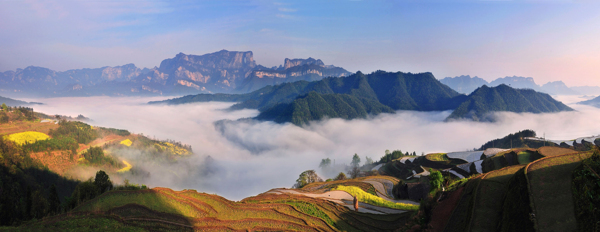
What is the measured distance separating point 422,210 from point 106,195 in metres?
39.1

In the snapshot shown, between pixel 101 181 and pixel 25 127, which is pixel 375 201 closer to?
pixel 101 181

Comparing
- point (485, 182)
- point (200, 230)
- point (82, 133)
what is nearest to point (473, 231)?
point (485, 182)

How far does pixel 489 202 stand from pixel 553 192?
4945mm

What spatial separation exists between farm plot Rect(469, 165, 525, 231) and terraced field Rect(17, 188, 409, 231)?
13.5 metres

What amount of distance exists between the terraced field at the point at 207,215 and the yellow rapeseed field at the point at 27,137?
18848 centimetres

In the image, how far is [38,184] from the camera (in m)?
128

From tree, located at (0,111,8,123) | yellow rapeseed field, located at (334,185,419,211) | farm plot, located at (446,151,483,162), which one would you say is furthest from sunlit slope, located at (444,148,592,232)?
tree, located at (0,111,8,123)

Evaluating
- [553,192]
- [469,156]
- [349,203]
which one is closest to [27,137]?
[349,203]

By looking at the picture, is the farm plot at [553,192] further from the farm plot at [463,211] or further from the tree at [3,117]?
the tree at [3,117]

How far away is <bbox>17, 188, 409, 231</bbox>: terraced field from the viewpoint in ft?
93.5

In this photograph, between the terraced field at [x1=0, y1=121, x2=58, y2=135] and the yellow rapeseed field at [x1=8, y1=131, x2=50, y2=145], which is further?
the terraced field at [x1=0, y1=121, x2=58, y2=135]

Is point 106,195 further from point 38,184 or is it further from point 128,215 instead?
point 38,184

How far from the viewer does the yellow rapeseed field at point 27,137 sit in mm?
155250

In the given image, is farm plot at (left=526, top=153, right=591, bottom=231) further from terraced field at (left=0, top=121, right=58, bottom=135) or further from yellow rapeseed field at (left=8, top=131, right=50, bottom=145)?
terraced field at (left=0, top=121, right=58, bottom=135)
